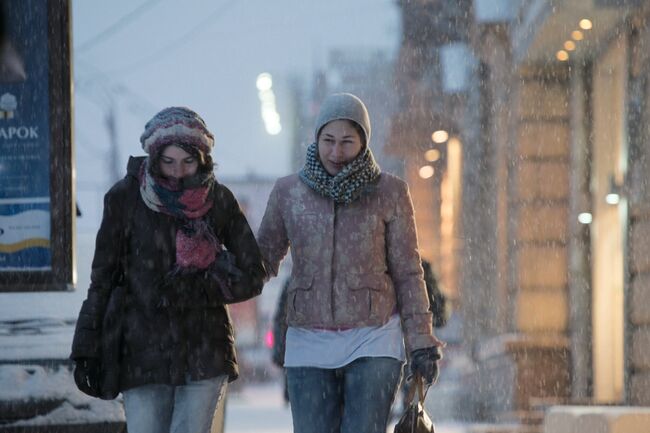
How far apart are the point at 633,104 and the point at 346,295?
6.35 meters

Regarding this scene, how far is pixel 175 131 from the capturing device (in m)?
5.21

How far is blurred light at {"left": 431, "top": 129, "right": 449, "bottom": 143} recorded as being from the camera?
24.6m

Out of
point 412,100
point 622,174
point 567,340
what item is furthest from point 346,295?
point 412,100

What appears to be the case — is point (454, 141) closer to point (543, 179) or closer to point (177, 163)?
point (543, 179)

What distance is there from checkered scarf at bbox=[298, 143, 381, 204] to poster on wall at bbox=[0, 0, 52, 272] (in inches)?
70.5

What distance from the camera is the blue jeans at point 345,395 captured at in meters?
5.57

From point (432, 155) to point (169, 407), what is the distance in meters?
25.0

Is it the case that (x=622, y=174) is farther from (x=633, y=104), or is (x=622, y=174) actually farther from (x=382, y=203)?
(x=382, y=203)

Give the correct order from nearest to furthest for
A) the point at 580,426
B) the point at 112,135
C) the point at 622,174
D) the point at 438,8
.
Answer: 1. the point at 580,426
2. the point at 622,174
3. the point at 438,8
4. the point at 112,135

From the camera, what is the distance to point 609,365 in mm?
13828

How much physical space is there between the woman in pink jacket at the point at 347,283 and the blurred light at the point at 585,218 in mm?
8873

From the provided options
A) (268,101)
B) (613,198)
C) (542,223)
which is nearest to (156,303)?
(613,198)

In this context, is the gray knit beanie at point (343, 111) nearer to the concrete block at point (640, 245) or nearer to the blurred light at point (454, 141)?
the concrete block at point (640, 245)

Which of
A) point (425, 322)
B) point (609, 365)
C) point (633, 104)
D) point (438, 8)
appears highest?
point (438, 8)
